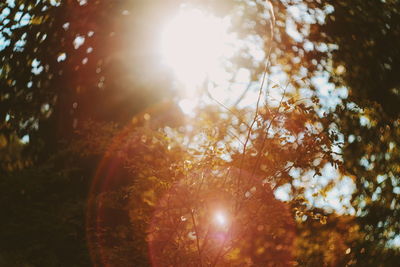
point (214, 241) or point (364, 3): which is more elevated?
point (364, 3)

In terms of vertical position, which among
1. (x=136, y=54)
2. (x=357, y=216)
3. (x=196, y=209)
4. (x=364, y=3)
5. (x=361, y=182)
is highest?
(x=364, y=3)

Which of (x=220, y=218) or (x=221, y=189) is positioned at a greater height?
(x=221, y=189)

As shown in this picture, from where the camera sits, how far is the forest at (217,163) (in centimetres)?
382

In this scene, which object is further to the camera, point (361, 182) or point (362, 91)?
point (362, 91)

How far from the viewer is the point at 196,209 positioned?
157 inches

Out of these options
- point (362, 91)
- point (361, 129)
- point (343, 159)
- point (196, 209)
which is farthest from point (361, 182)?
point (196, 209)

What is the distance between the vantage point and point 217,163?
12.9 feet

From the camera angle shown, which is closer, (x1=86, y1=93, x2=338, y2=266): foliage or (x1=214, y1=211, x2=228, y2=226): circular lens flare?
(x1=86, y1=93, x2=338, y2=266): foliage

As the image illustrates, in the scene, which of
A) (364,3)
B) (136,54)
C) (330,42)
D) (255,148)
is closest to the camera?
(255,148)

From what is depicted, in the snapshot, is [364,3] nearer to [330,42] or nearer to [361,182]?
[330,42]

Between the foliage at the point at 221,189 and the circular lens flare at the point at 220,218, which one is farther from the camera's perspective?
the circular lens flare at the point at 220,218

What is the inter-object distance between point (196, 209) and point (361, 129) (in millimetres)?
2260

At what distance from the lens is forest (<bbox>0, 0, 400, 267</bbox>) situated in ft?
12.5

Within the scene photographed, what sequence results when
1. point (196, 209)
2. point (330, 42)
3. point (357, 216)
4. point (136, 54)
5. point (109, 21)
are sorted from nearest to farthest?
point (357, 216), point (196, 209), point (330, 42), point (109, 21), point (136, 54)
